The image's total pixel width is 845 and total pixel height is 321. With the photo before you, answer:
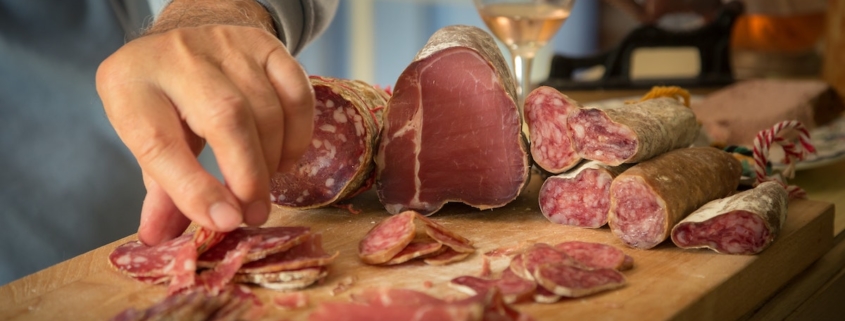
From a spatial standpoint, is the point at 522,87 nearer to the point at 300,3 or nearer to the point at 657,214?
the point at 300,3

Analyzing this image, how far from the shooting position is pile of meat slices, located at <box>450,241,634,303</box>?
53.6 inches

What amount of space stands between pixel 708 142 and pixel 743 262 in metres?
0.79

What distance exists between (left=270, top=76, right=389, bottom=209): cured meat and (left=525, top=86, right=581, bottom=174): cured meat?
35 cm

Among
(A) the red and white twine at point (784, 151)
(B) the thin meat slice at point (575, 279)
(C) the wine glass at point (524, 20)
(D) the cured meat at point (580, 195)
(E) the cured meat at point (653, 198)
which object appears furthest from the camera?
(C) the wine glass at point (524, 20)

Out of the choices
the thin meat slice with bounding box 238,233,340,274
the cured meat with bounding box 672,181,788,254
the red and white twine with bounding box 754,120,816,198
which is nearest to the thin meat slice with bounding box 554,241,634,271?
the cured meat with bounding box 672,181,788,254

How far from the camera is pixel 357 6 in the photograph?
441 centimetres

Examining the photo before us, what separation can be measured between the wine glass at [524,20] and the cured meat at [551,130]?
1.80ft

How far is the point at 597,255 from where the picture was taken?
1.56m

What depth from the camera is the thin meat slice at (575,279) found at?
136 cm

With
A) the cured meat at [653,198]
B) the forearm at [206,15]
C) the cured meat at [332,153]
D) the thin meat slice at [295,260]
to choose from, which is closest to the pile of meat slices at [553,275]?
the cured meat at [653,198]

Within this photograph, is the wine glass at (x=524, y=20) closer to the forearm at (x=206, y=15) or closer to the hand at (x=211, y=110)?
the forearm at (x=206, y=15)

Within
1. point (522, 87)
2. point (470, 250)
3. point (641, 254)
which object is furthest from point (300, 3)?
point (641, 254)

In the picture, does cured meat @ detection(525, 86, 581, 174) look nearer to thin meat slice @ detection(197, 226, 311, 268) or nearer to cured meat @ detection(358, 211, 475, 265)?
cured meat @ detection(358, 211, 475, 265)

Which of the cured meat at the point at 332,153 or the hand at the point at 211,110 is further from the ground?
the hand at the point at 211,110
